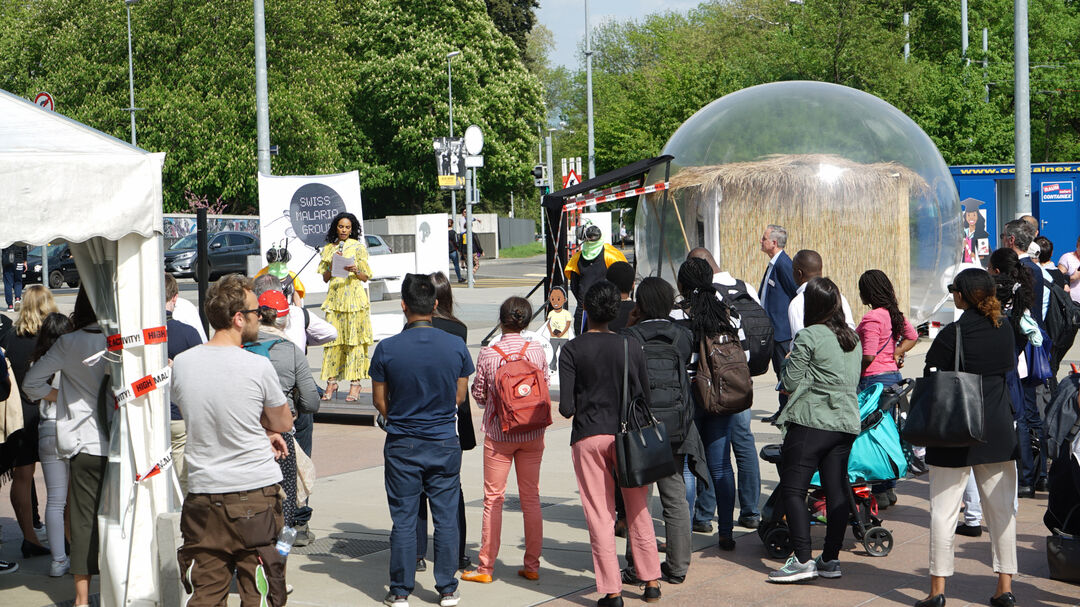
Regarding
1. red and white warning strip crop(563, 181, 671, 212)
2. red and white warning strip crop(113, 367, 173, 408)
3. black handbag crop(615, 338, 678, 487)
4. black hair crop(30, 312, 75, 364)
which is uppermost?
red and white warning strip crop(563, 181, 671, 212)

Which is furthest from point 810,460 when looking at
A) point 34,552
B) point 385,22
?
point 385,22

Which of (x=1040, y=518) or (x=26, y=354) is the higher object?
(x=26, y=354)

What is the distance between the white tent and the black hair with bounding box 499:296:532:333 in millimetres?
1754

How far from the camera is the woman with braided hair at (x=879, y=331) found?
7.13m

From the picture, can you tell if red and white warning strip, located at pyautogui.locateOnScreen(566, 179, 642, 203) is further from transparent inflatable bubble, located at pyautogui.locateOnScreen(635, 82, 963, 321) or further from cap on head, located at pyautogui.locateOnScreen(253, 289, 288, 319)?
cap on head, located at pyautogui.locateOnScreen(253, 289, 288, 319)

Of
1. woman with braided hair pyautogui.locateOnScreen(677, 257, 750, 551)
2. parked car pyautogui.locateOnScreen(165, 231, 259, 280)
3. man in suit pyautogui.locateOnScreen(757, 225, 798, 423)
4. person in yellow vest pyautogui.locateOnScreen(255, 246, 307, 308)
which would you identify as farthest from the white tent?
parked car pyautogui.locateOnScreen(165, 231, 259, 280)

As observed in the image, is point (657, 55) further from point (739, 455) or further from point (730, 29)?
Answer: point (739, 455)

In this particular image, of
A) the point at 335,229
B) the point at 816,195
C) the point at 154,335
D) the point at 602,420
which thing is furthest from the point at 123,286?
the point at 816,195

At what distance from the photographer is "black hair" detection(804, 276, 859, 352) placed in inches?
247

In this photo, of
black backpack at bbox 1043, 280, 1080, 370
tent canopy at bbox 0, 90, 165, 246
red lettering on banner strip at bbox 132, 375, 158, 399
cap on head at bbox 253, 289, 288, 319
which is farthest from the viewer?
black backpack at bbox 1043, 280, 1080, 370

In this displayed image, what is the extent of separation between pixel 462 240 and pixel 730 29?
19401 mm

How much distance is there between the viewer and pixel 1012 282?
6816 millimetres

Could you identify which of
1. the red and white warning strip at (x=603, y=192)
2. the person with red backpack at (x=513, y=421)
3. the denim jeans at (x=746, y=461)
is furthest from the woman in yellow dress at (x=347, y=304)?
the person with red backpack at (x=513, y=421)

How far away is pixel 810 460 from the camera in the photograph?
20.4ft
